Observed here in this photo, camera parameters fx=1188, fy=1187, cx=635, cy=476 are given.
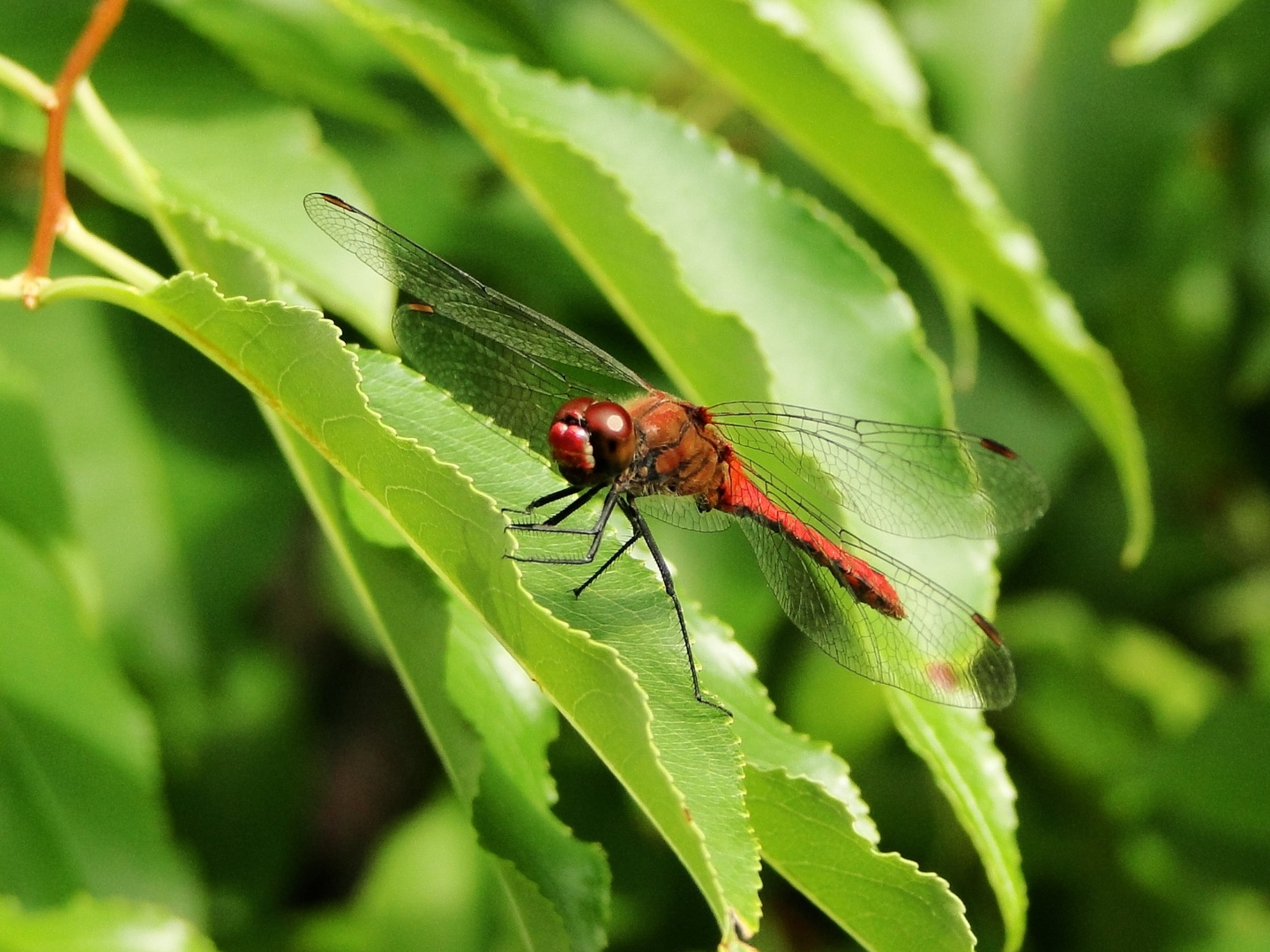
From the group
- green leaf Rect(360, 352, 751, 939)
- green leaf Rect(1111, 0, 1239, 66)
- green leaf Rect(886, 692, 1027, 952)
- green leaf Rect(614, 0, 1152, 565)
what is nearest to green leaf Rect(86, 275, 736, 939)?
green leaf Rect(360, 352, 751, 939)

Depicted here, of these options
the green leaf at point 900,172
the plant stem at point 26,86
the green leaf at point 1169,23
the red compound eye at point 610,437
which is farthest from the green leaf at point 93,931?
the green leaf at point 1169,23

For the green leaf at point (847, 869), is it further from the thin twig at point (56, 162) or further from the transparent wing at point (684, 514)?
the thin twig at point (56, 162)

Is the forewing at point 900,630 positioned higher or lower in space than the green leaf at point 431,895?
higher

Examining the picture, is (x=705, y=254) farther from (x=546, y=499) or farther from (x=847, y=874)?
(x=847, y=874)

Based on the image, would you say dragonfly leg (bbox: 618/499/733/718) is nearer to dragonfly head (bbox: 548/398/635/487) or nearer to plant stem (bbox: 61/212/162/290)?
dragonfly head (bbox: 548/398/635/487)

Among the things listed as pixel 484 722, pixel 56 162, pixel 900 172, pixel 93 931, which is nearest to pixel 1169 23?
pixel 900 172

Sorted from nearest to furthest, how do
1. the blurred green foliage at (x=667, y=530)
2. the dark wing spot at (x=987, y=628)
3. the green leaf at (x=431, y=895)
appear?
1. the blurred green foliage at (x=667, y=530)
2. the dark wing spot at (x=987, y=628)
3. the green leaf at (x=431, y=895)
